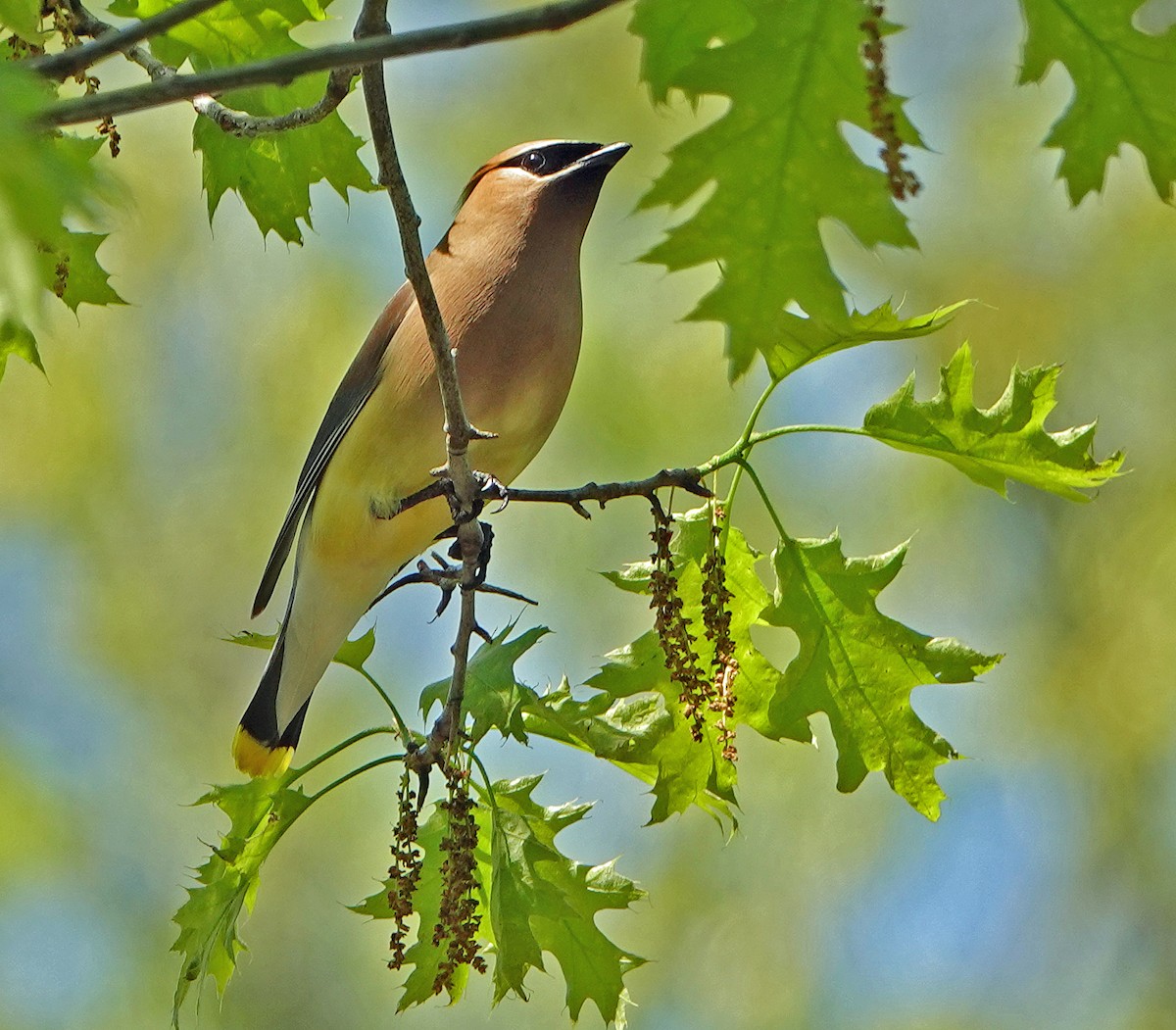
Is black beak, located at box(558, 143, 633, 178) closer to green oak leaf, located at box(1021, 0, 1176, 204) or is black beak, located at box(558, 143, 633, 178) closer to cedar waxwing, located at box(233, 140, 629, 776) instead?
cedar waxwing, located at box(233, 140, 629, 776)

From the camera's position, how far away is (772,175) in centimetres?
160

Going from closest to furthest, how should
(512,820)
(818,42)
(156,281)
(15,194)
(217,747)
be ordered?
(15,194)
(818,42)
(512,820)
(217,747)
(156,281)

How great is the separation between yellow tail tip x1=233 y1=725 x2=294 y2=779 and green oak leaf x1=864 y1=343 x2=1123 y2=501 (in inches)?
87.1

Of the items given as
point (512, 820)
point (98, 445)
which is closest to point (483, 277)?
point (512, 820)

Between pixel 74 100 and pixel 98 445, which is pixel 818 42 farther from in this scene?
pixel 98 445

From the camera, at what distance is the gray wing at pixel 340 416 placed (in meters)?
3.82

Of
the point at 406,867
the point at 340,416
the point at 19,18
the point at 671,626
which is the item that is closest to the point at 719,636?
the point at 671,626

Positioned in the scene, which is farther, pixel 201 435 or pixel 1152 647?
pixel 201 435

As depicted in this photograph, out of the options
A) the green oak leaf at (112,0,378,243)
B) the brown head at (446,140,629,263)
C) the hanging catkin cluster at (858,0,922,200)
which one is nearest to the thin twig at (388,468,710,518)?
the green oak leaf at (112,0,378,243)

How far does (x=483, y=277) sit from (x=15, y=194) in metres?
2.51

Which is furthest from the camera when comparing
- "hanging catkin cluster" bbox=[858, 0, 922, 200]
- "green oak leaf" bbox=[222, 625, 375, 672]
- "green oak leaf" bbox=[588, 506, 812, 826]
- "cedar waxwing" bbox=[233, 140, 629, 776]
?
"cedar waxwing" bbox=[233, 140, 629, 776]

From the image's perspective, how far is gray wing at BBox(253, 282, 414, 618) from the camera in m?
3.82

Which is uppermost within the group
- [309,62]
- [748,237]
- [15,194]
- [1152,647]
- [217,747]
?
[1152,647]

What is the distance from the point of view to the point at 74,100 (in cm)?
129
